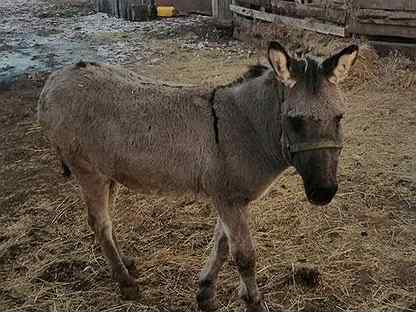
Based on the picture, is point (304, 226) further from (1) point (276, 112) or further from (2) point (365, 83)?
(2) point (365, 83)

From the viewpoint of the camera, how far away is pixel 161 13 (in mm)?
12258

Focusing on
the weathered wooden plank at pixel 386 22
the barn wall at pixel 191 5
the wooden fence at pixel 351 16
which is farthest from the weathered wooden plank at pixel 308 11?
the barn wall at pixel 191 5

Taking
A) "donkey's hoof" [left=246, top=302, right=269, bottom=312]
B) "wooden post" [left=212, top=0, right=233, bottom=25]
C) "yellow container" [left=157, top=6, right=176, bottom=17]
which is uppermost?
"wooden post" [left=212, top=0, right=233, bottom=25]

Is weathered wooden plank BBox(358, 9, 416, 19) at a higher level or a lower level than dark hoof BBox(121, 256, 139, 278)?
higher

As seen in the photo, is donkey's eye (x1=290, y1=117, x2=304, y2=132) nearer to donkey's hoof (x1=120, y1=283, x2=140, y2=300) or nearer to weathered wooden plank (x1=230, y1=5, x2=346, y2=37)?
donkey's hoof (x1=120, y1=283, x2=140, y2=300)

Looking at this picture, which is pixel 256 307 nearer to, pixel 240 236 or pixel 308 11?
pixel 240 236

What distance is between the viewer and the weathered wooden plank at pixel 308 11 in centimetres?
794

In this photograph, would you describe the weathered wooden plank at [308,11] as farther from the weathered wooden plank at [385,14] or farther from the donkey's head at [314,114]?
the donkey's head at [314,114]

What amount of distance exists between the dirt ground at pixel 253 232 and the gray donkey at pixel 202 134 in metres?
0.42

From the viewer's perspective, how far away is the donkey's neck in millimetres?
2873

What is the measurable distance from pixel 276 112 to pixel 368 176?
7.55ft

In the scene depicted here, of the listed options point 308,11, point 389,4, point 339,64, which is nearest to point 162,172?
point 339,64

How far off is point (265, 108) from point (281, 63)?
39 cm

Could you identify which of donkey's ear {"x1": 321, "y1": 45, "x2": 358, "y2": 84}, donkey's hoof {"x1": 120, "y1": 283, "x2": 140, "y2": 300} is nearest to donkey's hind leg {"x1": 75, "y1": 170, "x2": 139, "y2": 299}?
donkey's hoof {"x1": 120, "y1": 283, "x2": 140, "y2": 300}
